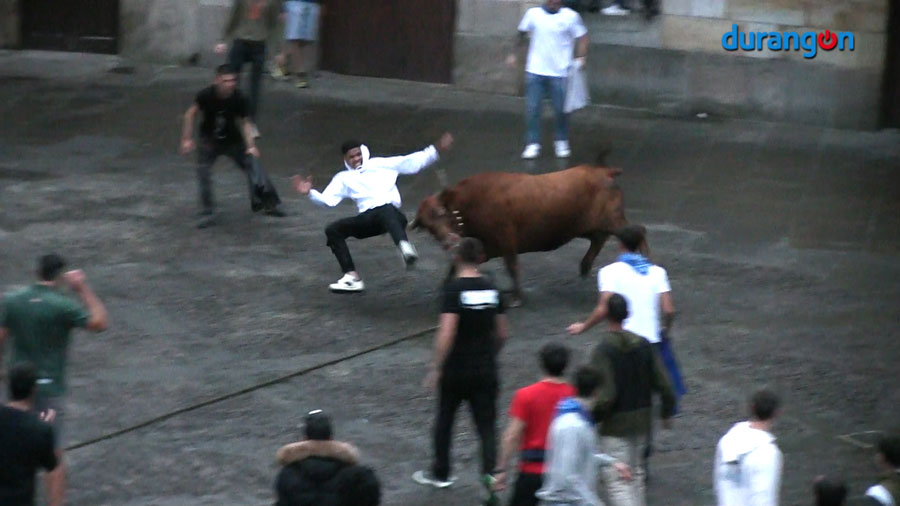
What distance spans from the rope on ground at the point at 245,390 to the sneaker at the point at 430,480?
5.63ft

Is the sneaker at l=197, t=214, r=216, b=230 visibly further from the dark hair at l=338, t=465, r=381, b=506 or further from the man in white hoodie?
the dark hair at l=338, t=465, r=381, b=506

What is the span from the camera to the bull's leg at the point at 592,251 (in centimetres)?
1203

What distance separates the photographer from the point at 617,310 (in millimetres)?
7691

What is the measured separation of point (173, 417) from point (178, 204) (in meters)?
4.88

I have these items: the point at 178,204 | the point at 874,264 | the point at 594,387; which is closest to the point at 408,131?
the point at 178,204

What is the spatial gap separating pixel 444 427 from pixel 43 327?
2.30m

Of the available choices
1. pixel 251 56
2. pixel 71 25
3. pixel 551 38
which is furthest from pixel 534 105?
pixel 71 25

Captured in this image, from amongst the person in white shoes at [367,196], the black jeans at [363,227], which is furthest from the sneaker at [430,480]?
the black jeans at [363,227]

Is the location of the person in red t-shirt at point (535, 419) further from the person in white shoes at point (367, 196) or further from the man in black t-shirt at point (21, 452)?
the person in white shoes at point (367, 196)

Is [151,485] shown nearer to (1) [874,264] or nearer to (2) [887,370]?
(2) [887,370]

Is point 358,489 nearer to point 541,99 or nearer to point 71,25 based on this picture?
point 541,99

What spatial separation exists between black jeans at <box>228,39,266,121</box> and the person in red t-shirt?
30.6 ft

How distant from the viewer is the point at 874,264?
13039mm

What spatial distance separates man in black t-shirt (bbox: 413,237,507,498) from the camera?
8.16 m
